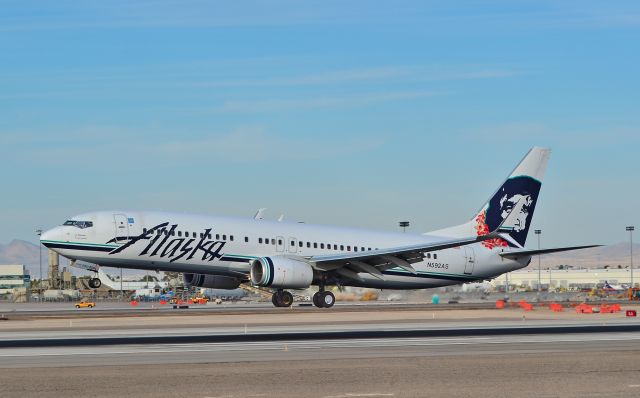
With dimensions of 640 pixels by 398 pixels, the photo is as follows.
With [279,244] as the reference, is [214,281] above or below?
below

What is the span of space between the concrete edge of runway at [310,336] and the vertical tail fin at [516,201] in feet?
92.2

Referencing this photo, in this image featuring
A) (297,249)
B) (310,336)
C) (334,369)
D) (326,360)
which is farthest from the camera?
(297,249)

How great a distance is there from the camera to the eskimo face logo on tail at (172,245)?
177 feet

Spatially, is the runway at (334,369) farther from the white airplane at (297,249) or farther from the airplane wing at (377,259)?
the airplane wing at (377,259)

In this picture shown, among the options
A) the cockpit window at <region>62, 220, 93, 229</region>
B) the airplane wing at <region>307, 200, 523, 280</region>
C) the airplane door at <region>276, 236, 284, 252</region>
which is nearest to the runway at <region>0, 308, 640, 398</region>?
the cockpit window at <region>62, 220, 93, 229</region>

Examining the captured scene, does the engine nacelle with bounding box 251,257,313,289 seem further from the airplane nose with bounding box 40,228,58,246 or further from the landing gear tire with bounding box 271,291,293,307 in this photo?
the airplane nose with bounding box 40,228,58,246

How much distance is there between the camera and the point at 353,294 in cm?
6838

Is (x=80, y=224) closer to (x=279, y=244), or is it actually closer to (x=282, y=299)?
(x=279, y=244)

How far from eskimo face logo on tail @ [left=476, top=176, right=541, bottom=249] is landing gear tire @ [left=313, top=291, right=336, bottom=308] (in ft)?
39.2

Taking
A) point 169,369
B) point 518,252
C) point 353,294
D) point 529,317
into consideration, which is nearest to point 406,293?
point 353,294

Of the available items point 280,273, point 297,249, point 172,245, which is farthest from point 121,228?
point 297,249

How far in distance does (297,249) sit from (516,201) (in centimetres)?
1597

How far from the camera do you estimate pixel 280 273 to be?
54438 millimetres

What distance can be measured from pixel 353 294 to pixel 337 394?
50890mm
